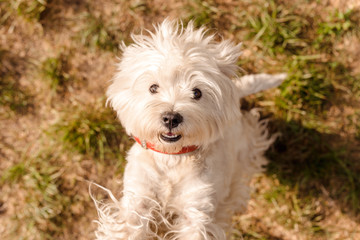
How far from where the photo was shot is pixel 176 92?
1.94 metres

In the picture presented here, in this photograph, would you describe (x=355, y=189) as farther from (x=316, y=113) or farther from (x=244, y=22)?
(x=244, y=22)

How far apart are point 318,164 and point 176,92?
2147mm

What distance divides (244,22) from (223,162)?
1.79 m

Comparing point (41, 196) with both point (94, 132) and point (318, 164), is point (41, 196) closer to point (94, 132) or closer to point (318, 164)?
point (94, 132)

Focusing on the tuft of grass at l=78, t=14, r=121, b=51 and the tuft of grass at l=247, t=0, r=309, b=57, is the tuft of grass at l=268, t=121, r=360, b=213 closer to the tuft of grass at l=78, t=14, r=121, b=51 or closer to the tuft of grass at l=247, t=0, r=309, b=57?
the tuft of grass at l=247, t=0, r=309, b=57

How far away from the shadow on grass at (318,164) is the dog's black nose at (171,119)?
1889 mm

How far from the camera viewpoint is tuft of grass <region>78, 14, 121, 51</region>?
11.2 ft

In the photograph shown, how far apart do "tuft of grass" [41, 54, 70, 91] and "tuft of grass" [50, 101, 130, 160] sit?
1.10 ft

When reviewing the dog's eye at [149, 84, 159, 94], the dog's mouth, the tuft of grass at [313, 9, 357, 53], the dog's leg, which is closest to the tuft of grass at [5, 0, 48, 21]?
the dog's eye at [149, 84, 159, 94]

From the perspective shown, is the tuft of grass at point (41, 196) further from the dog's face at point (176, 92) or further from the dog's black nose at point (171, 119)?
the dog's black nose at point (171, 119)

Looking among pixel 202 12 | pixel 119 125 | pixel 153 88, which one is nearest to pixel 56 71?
pixel 119 125

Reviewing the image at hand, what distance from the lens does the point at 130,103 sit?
2.01m

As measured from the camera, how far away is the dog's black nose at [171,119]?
1828 millimetres

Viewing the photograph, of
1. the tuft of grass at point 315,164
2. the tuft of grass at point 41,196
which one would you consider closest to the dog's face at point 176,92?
the tuft of grass at point 315,164
